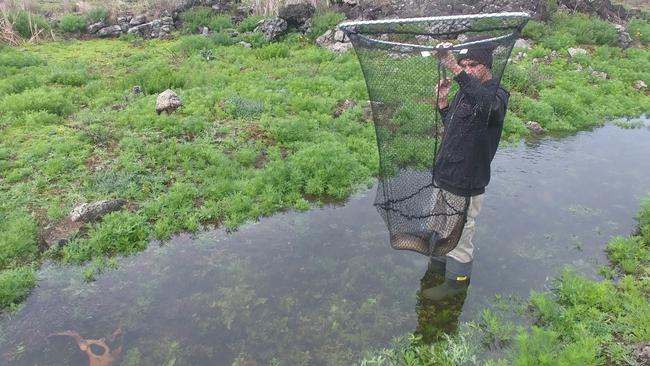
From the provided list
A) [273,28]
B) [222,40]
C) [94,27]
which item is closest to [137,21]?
[94,27]

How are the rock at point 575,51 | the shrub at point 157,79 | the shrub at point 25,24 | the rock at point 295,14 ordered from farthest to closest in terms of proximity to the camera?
the rock at point 295,14
the shrub at point 25,24
the rock at point 575,51
the shrub at point 157,79

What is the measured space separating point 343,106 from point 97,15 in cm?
1392

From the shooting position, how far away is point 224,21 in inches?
741

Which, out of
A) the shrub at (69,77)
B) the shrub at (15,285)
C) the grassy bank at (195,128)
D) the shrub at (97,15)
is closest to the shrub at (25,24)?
the shrub at (97,15)

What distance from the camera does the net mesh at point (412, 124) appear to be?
4.92 meters

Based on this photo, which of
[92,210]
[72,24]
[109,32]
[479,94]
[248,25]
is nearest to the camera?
[479,94]

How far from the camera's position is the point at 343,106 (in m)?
11.2

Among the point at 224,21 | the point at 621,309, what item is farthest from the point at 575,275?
the point at 224,21

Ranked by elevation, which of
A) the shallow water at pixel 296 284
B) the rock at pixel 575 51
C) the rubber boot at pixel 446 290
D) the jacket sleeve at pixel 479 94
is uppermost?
the jacket sleeve at pixel 479 94

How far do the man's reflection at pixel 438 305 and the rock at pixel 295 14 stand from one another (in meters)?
14.1

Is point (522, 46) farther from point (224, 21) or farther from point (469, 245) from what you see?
point (469, 245)

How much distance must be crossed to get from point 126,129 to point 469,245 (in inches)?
292

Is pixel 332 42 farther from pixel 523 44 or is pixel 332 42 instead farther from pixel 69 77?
pixel 69 77

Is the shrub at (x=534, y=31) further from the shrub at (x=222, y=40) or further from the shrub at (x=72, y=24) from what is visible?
the shrub at (x=72, y=24)
